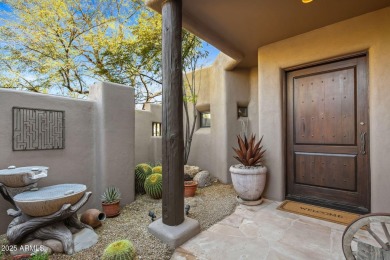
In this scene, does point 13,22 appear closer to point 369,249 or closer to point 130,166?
point 130,166

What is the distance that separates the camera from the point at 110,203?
275 cm

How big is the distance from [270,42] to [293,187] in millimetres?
2554

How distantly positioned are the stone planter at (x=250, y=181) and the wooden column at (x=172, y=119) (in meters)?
1.28

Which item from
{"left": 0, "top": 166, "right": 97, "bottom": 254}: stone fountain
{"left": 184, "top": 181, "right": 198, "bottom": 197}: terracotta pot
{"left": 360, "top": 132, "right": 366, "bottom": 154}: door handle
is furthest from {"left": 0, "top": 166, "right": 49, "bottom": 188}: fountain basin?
{"left": 360, "top": 132, "right": 366, "bottom": 154}: door handle

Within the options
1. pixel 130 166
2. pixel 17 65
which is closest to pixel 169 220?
pixel 130 166

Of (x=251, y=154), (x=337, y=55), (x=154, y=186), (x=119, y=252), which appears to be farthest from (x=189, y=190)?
(x=337, y=55)

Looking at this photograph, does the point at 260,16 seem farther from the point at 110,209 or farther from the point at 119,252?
the point at 110,209

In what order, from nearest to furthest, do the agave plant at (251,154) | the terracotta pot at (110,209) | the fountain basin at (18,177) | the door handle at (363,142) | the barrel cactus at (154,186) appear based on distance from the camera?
1. the fountain basin at (18,177)
2. the door handle at (363,142)
3. the terracotta pot at (110,209)
4. the agave plant at (251,154)
5. the barrel cactus at (154,186)

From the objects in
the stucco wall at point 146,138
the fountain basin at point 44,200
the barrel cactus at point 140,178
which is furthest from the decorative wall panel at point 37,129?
the stucco wall at point 146,138

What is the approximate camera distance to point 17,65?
261 inches

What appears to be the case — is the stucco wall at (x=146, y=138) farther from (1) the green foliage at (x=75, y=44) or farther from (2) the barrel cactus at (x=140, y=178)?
(1) the green foliage at (x=75, y=44)

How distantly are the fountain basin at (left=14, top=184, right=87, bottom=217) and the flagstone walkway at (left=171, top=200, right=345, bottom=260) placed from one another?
4.07 ft

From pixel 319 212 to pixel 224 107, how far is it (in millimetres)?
2776

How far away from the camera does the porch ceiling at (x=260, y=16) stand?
236cm
